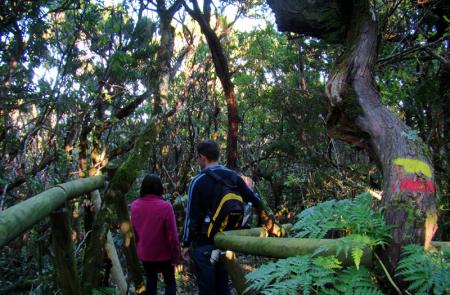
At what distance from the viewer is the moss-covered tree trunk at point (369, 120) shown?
78.2 inches

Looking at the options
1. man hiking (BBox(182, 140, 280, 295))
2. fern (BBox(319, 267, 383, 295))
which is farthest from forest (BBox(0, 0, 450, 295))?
man hiking (BBox(182, 140, 280, 295))

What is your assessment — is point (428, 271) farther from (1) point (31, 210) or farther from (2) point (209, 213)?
(2) point (209, 213)

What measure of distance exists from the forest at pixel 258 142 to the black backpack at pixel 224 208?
231 millimetres

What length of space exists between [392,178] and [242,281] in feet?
3.95

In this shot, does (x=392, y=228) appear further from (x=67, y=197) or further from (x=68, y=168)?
(x=68, y=168)

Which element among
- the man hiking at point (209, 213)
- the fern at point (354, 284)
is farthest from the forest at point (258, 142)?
the man hiking at point (209, 213)

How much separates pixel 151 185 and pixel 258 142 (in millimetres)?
6515

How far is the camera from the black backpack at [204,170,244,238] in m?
3.12

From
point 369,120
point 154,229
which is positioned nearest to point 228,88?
point 154,229

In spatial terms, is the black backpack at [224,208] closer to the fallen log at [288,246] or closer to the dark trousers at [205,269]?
the dark trousers at [205,269]

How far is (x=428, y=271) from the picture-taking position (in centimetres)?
155

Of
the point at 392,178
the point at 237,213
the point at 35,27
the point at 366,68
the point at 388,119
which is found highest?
the point at 35,27

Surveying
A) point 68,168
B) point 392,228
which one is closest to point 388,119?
point 392,228

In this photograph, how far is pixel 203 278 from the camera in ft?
10.7
